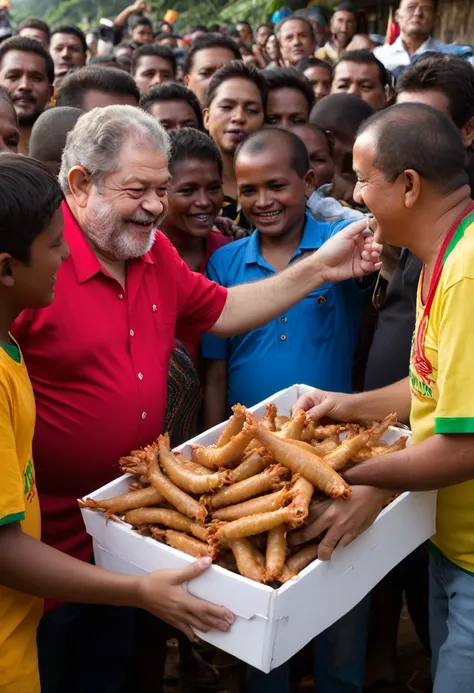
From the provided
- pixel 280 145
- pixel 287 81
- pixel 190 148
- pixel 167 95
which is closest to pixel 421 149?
pixel 280 145

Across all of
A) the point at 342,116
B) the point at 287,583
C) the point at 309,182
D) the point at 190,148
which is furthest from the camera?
the point at 342,116

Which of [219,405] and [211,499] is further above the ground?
[211,499]

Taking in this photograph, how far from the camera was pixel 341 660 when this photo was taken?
2629mm

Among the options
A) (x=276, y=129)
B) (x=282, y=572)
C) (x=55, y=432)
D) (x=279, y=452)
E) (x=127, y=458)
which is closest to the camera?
(x=282, y=572)

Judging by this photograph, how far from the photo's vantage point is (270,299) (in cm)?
287

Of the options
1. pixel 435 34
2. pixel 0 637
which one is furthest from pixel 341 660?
pixel 435 34

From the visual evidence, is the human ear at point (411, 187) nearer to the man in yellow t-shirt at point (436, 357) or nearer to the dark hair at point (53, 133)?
the man in yellow t-shirt at point (436, 357)

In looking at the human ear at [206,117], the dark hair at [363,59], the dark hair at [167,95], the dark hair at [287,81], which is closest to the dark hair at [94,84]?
the dark hair at [167,95]

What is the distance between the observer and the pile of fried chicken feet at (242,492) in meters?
1.82

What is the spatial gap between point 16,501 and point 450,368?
1.13 meters

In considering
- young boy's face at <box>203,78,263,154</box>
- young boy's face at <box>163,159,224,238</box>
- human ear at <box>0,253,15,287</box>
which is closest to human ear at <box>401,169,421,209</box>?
human ear at <box>0,253,15,287</box>

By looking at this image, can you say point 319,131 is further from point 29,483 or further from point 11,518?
point 11,518

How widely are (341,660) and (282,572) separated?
3.51ft

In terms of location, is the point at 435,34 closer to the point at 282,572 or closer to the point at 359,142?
the point at 359,142
